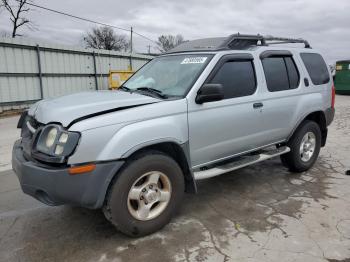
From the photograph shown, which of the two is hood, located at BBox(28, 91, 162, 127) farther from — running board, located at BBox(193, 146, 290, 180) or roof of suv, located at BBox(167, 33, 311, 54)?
roof of suv, located at BBox(167, 33, 311, 54)

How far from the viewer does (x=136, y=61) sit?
19531 mm

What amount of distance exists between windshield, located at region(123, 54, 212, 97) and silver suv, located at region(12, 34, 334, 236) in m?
0.02

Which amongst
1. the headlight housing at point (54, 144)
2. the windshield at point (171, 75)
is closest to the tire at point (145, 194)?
the headlight housing at point (54, 144)

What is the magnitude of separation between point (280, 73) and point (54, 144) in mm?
3293

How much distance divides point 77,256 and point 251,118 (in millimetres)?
2536

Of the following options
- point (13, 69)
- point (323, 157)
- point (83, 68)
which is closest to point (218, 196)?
point (323, 157)

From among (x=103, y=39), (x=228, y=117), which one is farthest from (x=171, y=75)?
(x=103, y=39)

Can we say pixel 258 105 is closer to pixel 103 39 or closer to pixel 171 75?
pixel 171 75

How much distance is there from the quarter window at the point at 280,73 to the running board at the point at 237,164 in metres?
0.89

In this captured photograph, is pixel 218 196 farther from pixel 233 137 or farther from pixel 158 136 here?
pixel 158 136

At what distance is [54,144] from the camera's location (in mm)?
2738

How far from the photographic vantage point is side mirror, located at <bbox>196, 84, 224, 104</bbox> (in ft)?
11.0

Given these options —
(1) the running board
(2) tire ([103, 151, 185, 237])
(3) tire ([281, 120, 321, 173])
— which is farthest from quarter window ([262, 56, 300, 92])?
(2) tire ([103, 151, 185, 237])

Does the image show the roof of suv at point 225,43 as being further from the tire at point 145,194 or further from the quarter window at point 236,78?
the tire at point 145,194
